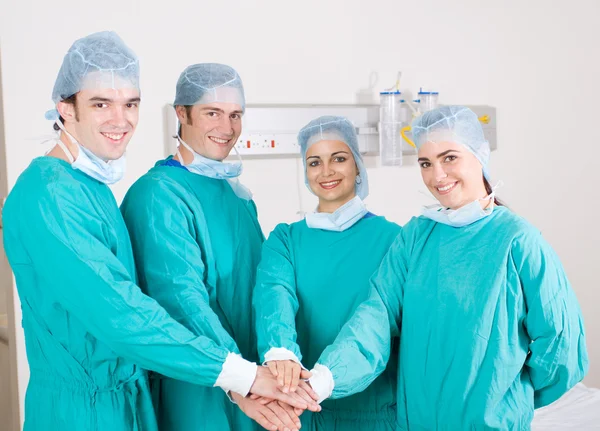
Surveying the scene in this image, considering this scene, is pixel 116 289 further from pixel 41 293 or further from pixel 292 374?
pixel 292 374

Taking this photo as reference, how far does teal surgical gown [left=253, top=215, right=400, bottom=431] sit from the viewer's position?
1.87 meters

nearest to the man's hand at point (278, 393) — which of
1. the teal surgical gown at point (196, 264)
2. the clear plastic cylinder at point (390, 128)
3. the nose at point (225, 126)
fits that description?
the teal surgical gown at point (196, 264)

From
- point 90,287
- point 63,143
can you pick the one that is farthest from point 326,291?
point 63,143

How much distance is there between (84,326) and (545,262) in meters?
1.06

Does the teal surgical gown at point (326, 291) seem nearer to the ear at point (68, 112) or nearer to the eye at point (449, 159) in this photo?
the eye at point (449, 159)

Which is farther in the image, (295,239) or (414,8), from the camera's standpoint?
(414,8)

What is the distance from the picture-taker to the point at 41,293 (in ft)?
5.22

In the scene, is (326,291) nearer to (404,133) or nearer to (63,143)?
(63,143)

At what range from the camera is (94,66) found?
1630mm

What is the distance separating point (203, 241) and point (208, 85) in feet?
1.46

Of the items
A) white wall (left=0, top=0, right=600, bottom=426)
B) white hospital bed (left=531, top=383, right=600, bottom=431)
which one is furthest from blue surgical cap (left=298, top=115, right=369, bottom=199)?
white hospital bed (left=531, top=383, right=600, bottom=431)

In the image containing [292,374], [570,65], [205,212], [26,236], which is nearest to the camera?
[26,236]

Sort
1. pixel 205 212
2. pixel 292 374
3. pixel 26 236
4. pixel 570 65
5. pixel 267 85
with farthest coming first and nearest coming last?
pixel 570 65 → pixel 267 85 → pixel 205 212 → pixel 292 374 → pixel 26 236

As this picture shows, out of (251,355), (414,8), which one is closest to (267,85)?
(414,8)
